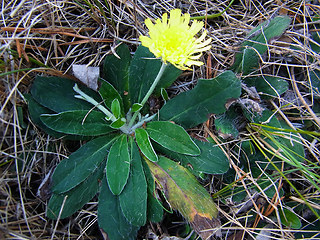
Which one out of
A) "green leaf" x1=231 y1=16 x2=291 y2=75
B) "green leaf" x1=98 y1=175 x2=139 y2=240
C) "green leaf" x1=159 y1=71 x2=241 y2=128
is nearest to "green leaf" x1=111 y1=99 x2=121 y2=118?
"green leaf" x1=159 y1=71 x2=241 y2=128

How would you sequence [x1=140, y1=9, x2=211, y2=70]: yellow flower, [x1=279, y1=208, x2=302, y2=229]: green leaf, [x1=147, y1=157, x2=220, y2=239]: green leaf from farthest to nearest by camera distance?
[x1=279, y1=208, x2=302, y2=229]: green leaf → [x1=147, y1=157, x2=220, y2=239]: green leaf → [x1=140, y1=9, x2=211, y2=70]: yellow flower

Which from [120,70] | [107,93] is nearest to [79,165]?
[107,93]

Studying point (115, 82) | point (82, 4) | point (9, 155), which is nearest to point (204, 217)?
point (115, 82)

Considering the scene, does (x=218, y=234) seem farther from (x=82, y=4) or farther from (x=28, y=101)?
(x=82, y=4)

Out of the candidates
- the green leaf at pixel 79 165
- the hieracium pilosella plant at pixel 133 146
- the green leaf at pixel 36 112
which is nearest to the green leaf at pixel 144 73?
the hieracium pilosella plant at pixel 133 146

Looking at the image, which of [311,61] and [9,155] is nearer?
[9,155]

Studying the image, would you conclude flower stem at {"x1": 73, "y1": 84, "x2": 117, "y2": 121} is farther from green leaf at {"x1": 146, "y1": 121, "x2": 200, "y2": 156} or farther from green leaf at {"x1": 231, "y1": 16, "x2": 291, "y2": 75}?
green leaf at {"x1": 231, "y1": 16, "x2": 291, "y2": 75}
